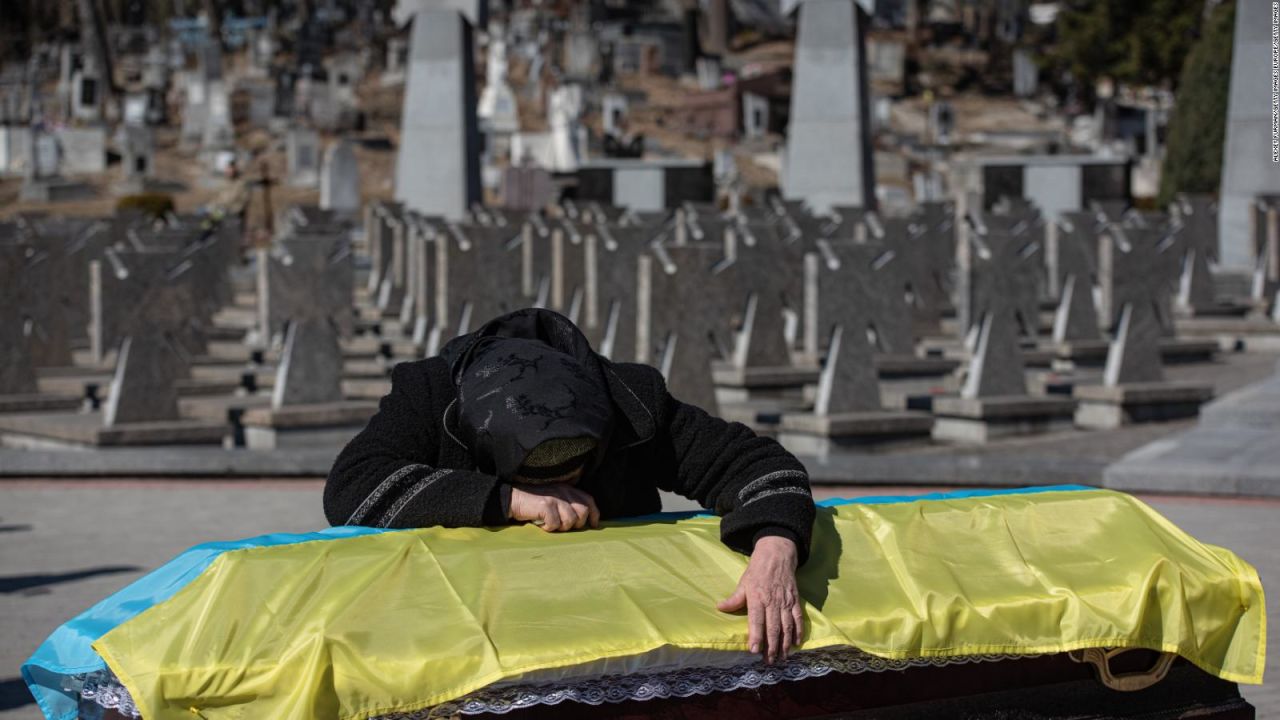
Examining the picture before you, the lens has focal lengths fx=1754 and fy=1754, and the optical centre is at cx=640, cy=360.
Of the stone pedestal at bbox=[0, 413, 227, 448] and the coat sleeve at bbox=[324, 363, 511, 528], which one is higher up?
the coat sleeve at bbox=[324, 363, 511, 528]

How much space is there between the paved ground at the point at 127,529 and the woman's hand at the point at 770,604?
250 centimetres

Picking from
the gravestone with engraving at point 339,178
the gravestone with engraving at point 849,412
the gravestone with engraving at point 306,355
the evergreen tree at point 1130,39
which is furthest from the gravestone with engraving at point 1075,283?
the evergreen tree at point 1130,39

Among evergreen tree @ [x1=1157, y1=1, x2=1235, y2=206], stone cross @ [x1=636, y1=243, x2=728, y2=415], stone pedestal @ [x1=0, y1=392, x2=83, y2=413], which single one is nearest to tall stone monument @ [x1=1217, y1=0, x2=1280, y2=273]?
evergreen tree @ [x1=1157, y1=1, x2=1235, y2=206]

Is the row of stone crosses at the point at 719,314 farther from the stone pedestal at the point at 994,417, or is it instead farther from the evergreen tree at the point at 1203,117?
the evergreen tree at the point at 1203,117

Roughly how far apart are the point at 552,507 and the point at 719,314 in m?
9.62

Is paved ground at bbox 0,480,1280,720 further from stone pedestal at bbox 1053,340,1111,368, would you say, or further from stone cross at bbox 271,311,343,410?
stone pedestal at bbox 1053,340,1111,368

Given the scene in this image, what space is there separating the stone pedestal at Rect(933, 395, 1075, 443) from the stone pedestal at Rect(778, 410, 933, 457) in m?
0.45

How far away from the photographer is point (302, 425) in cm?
1198

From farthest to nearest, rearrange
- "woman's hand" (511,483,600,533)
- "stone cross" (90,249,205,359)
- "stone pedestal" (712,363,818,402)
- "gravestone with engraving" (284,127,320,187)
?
"gravestone with engraving" (284,127,320,187), "stone cross" (90,249,205,359), "stone pedestal" (712,363,818,402), "woman's hand" (511,483,600,533)

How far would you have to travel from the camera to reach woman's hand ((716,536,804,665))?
336 cm

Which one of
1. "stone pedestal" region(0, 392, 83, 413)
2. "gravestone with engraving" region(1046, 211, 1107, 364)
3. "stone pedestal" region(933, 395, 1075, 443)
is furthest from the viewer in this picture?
"gravestone with engraving" region(1046, 211, 1107, 364)

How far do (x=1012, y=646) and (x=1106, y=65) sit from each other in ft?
248

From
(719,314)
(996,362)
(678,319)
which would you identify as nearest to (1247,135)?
(996,362)

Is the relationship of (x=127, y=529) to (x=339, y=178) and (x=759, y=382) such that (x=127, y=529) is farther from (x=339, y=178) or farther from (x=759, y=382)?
(x=339, y=178)
